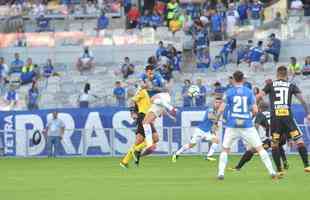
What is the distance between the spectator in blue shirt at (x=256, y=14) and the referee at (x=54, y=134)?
30.3 ft

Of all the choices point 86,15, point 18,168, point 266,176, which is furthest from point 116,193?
point 86,15

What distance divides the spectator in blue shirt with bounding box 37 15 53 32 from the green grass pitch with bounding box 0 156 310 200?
15.4 metres

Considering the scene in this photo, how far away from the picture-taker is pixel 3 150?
1427 inches

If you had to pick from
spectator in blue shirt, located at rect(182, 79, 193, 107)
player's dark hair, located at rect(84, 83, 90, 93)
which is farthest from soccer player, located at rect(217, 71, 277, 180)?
player's dark hair, located at rect(84, 83, 90, 93)

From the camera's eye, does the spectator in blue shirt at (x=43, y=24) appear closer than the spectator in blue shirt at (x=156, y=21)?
No

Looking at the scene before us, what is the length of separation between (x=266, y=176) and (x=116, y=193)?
190 inches

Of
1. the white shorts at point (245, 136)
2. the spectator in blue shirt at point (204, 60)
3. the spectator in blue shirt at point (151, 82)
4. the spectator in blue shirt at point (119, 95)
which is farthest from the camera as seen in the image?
the spectator in blue shirt at point (204, 60)

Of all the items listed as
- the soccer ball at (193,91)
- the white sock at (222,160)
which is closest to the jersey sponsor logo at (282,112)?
the white sock at (222,160)

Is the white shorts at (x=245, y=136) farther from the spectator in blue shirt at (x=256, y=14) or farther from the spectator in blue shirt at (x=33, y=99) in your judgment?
the spectator in blue shirt at (x=256, y=14)

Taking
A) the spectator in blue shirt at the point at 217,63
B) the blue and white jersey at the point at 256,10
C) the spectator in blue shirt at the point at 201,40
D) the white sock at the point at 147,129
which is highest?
the blue and white jersey at the point at 256,10

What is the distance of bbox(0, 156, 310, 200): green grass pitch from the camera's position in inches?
699

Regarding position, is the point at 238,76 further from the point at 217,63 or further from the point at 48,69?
the point at 48,69

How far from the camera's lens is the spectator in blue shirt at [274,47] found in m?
38.9

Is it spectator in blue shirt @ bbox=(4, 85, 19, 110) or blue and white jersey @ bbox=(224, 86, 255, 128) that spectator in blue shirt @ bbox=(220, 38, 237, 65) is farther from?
blue and white jersey @ bbox=(224, 86, 255, 128)
